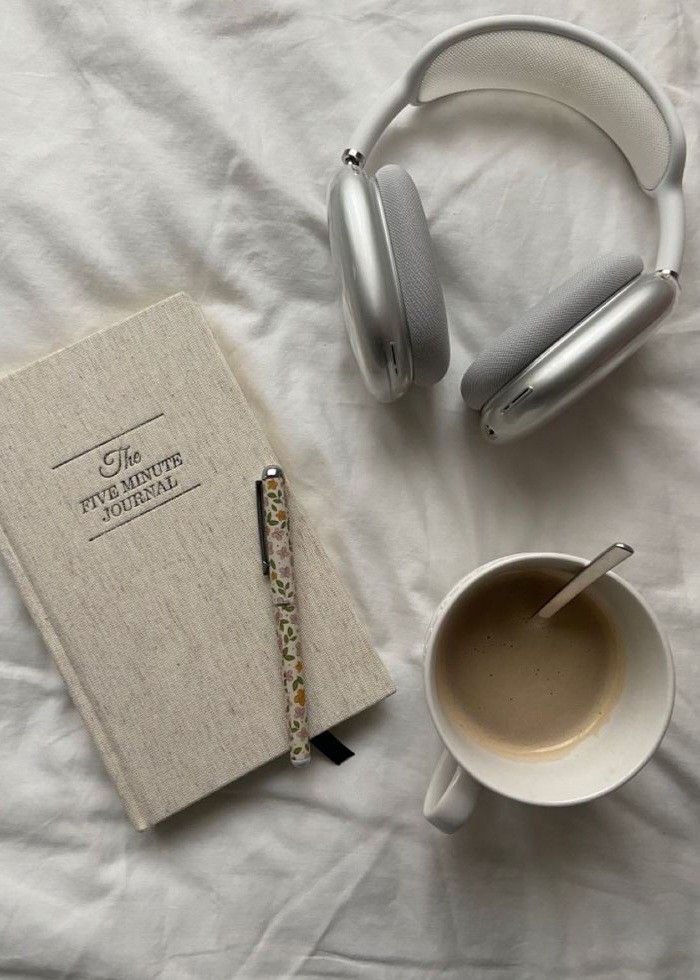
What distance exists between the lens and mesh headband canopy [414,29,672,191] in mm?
576

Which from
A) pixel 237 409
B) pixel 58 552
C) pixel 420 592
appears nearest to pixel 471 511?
pixel 420 592

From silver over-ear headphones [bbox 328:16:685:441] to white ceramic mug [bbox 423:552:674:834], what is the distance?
0.36ft

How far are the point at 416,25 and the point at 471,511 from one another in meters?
0.34

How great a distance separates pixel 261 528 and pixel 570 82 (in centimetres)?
36

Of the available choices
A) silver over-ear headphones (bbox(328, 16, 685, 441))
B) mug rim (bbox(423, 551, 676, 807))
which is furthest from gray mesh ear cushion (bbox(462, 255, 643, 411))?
mug rim (bbox(423, 551, 676, 807))

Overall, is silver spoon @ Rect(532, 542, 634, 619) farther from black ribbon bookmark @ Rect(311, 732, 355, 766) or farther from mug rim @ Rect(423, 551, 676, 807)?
black ribbon bookmark @ Rect(311, 732, 355, 766)

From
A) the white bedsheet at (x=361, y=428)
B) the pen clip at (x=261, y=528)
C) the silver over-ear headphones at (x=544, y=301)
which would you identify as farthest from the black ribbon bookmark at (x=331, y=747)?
the silver over-ear headphones at (x=544, y=301)

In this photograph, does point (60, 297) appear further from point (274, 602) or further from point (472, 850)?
point (472, 850)

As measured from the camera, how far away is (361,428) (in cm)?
62

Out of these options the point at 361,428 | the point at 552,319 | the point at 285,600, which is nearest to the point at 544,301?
the point at 552,319

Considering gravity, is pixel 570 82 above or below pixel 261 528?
above

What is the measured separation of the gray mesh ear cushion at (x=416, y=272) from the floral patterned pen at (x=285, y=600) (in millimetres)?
124

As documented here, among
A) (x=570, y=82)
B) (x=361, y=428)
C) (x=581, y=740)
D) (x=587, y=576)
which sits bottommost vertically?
(x=581, y=740)

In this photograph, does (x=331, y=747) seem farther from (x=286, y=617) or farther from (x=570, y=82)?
(x=570, y=82)
